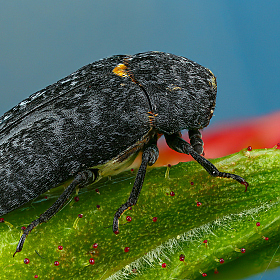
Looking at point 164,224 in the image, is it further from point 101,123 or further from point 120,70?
point 120,70

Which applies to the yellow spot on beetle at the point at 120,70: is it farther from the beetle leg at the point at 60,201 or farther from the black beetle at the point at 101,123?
the beetle leg at the point at 60,201

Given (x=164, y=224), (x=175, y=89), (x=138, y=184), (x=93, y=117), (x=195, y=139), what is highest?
(x=93, y=117)

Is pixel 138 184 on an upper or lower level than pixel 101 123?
lower

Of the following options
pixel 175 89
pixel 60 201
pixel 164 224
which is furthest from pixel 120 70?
pixel 164 224

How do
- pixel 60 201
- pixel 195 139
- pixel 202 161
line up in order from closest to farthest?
pixel 60 201, pixel 202 161, pixel 195 139

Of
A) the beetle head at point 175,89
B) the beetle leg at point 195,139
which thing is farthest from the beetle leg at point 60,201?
the beetle leg at point 195,139

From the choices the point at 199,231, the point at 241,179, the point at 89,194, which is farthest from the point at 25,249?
the point at 241,179

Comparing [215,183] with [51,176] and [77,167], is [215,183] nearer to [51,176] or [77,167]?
[77,167]

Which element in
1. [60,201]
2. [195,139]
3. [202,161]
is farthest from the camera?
[195,139]

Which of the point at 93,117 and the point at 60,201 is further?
the point at 93,117
